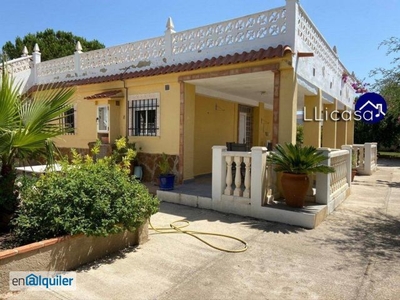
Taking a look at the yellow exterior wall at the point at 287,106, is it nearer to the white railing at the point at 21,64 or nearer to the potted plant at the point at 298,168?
the potted plant at the point at 298,168

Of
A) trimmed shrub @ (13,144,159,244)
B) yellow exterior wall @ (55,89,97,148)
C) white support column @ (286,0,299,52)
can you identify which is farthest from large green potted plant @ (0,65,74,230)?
yellow exterior wall @ (55,89,97,148)

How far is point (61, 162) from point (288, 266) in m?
4.01

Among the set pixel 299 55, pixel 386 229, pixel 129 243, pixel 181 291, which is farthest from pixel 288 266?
pixel 299 55

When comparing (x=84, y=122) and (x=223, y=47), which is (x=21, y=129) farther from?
(x=84, y=122)

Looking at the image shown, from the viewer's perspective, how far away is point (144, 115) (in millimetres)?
10523

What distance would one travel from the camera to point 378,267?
412 centimetres

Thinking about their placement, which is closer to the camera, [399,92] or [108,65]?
[399,92]

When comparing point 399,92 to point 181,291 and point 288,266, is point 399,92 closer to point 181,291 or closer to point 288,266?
point 288,266

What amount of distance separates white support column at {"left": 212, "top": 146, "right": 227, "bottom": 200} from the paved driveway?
3.35 feet

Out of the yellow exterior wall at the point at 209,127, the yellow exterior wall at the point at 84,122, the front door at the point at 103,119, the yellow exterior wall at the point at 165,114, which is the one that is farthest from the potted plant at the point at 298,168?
the yellow exterior wall at the point at 84,122

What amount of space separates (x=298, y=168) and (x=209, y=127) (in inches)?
245

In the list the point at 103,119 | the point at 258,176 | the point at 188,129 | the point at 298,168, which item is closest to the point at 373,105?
the point at 298,168

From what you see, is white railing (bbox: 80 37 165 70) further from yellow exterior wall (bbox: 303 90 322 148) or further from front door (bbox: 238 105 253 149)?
yellow exterior wall (bbox: 303 90 322 148)

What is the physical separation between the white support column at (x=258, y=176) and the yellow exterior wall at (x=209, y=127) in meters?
4.98
